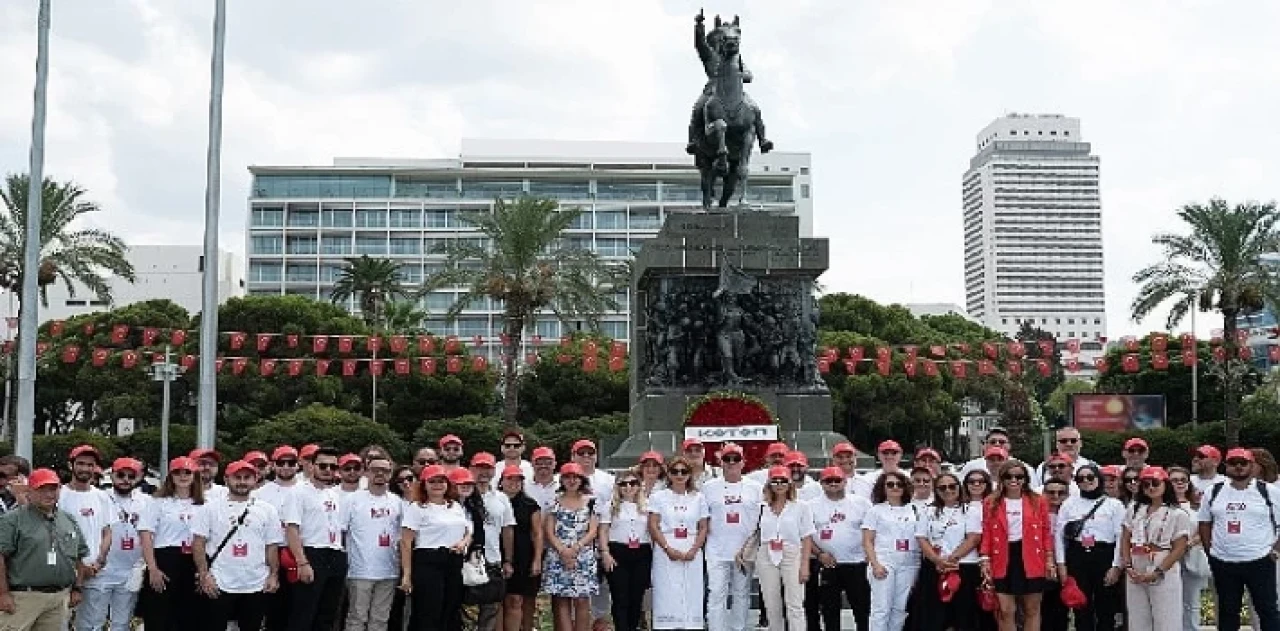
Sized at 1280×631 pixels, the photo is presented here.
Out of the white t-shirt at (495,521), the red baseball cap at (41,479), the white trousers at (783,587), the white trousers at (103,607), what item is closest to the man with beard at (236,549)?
the white trousers at (103,607)

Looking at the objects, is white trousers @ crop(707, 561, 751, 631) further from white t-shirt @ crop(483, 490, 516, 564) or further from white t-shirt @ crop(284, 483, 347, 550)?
white t-shirt @ crop(284, 483, 347, 550)

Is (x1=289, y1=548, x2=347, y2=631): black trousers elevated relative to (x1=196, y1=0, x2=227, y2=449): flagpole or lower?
lower

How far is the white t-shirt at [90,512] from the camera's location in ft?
32.7

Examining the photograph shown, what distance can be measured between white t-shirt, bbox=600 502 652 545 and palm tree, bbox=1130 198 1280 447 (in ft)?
108

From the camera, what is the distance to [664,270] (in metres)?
20.2

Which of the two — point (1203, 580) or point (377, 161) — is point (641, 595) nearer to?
point (1203, 580)

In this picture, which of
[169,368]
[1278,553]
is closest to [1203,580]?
[1278,553]

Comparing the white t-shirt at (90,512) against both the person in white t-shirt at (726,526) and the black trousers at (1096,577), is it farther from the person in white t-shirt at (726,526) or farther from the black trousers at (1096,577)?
the black trousers at (1096,577)

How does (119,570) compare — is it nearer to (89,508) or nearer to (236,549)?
(89,508)

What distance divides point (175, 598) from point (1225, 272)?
3621 centimetres

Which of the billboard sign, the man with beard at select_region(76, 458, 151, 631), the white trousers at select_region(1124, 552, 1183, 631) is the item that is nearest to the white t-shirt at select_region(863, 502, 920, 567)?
the white trousers at select_region(1124, 552, 1183, 631)

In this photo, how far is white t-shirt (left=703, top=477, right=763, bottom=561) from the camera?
36.1 ft

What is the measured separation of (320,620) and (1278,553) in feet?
25.0

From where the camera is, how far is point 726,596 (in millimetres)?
11094
